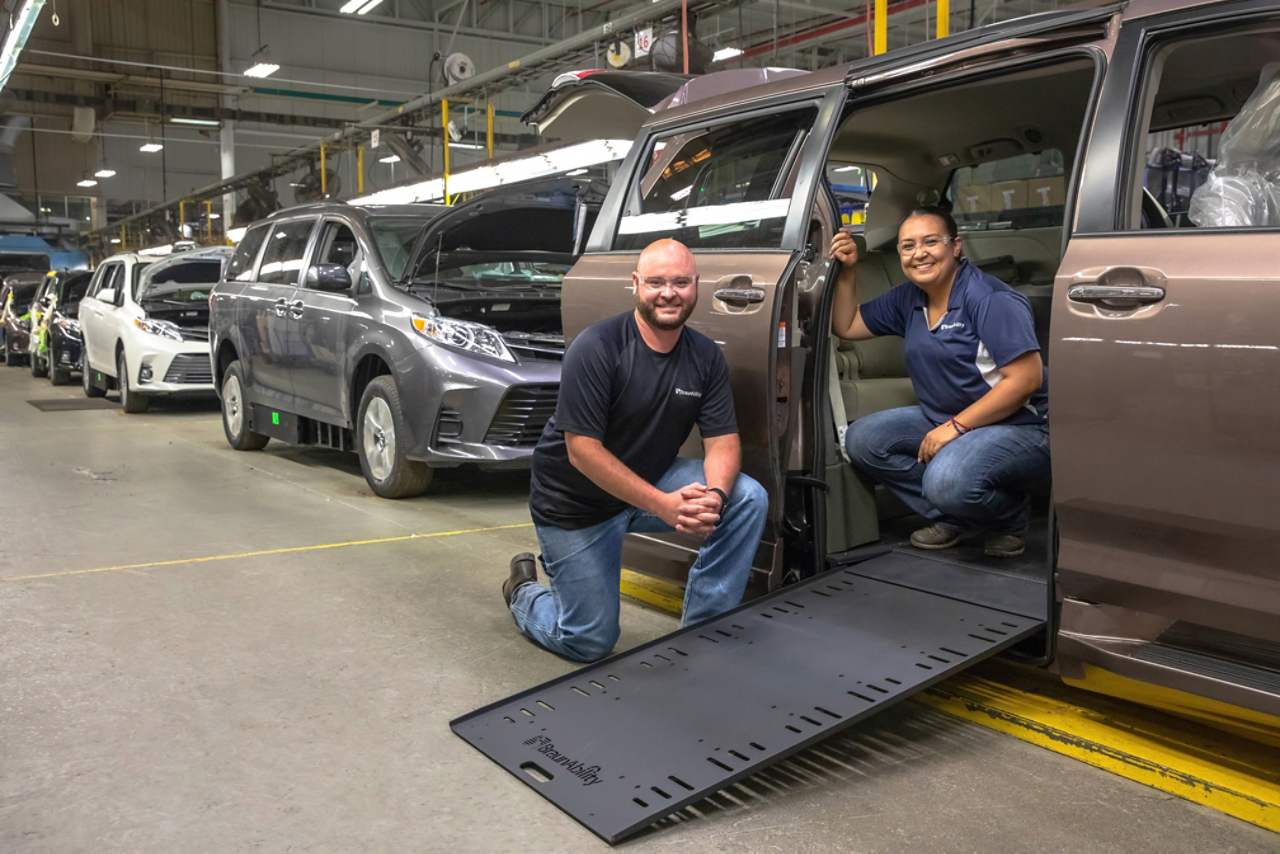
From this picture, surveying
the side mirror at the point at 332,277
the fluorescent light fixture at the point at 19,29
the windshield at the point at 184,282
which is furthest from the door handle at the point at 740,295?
the fluorescent light fixture at the point at 19,29

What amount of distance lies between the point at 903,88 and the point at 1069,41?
0.55 metres

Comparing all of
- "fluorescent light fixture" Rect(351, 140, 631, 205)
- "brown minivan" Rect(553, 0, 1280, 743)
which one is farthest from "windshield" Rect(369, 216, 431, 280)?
"brown minivan" Rect(553, 0, 1280, 743)

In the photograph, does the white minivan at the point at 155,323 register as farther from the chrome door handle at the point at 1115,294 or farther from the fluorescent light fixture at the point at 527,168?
the chrome door handle at the point at 1115,294

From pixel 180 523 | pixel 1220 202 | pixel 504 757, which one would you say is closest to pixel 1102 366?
pixel 1220 202

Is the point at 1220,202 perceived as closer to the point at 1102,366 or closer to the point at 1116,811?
the point at 1102,366

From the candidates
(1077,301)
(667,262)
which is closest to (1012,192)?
(667,262)

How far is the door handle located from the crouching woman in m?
0.42

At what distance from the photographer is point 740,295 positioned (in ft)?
10.7

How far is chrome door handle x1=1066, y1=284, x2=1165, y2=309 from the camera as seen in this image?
2334 millimetres

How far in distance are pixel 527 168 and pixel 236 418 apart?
4.12 metres

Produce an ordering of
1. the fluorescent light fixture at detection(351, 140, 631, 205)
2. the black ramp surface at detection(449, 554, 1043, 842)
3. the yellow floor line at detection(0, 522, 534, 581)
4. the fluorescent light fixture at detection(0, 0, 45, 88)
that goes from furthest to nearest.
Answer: the fluorescent light fixture at detection(0, 0, 45, 88) < the fluorescent light fixture at detection(351, 140, 631, 205) < the yellow floor line at detection(0, 522, 534, 581) < the black ramp surface at detection(449, 554, 1043, 842)

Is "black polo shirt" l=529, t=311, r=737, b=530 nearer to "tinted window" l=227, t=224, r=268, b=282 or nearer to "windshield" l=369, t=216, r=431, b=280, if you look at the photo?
"windshield" l=369, t=216, r=431, b=280

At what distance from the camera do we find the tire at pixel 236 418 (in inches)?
320

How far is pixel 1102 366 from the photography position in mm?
2406
